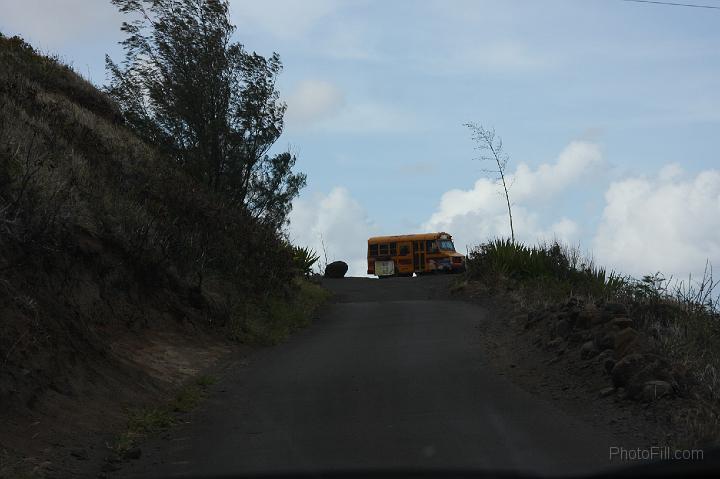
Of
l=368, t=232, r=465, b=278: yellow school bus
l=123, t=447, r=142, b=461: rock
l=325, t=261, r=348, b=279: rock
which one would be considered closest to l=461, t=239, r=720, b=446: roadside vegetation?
l=123, t=447, r=142, b=461: rock

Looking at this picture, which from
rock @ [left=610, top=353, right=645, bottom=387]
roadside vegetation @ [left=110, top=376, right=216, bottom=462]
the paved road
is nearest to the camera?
the paved road

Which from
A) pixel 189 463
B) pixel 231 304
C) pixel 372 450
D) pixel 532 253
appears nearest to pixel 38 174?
pixel 231 304

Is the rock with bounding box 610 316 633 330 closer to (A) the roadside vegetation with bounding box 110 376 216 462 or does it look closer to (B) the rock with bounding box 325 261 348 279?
(A) the roadside vegetation with bounding box 110 376 216 462

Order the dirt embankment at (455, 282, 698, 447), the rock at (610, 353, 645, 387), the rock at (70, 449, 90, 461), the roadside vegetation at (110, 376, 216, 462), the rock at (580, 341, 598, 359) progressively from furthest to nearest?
the rock at (580, 341, 598, 359)
the rock at (610, 353, 645, 387)
the dirt embankment at (455, 282, 698, 447)
the roadside vegetation at (110, 376, 216, 462)
the rock at (70, 449, 90, 461)

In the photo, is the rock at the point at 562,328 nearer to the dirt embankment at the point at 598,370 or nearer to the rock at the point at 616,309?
the dirt embankment at the point at 598,370

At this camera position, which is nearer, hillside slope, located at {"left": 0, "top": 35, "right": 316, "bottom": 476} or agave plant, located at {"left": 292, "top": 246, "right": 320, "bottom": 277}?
hillside slope, located at {"left": 0, "top": 35, "right": 316, "bottom": 476}

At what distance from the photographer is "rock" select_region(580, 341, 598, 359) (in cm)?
1213

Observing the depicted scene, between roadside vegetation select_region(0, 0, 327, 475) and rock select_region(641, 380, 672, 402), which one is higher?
roadside vegetation select_region(0, 0, 327, 475)

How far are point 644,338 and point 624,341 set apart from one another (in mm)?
447

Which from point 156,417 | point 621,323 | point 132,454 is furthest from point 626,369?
point 132,454

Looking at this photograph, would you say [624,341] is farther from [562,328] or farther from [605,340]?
[562,328]

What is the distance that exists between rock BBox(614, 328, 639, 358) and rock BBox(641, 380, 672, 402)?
6.09ft

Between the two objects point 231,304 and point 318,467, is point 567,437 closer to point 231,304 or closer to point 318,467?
point 318,467

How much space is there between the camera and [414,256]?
40656 millimetres
